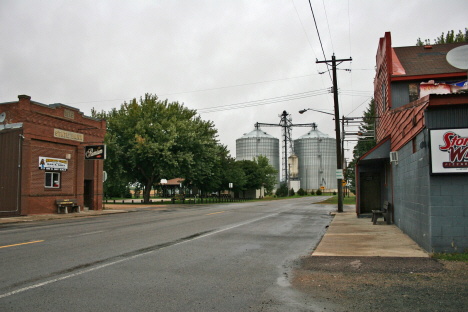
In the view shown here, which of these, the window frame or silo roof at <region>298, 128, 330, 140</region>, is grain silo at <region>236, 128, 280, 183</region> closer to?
silo roof at <region>298, 128, 330, 140</region>

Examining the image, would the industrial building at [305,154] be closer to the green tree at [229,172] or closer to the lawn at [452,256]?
the green tree at [229,172]

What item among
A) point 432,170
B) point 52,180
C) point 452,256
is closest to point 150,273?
point 452,256

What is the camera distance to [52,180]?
25625mm

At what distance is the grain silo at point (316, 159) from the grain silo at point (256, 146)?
653 centimetres

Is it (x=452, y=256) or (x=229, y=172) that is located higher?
(x=229, y=172)

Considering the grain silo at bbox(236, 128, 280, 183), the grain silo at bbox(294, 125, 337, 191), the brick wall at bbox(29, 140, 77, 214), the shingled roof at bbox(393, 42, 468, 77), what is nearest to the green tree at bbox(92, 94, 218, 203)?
the brick wall at bbox(29, 140, 77, 214)

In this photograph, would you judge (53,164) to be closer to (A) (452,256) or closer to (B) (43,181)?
(B) (43,181)

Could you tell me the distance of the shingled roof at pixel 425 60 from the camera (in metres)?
18.0

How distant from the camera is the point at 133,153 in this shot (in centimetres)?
3872

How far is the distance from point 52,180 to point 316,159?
74567 millimetres

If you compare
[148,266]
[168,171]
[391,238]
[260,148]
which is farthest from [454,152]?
[260,148]

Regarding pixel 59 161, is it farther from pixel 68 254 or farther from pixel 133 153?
pixel 68 254

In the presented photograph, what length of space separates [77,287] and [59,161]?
22102 mm

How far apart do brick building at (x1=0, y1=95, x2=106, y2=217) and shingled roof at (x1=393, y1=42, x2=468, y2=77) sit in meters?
21.2
